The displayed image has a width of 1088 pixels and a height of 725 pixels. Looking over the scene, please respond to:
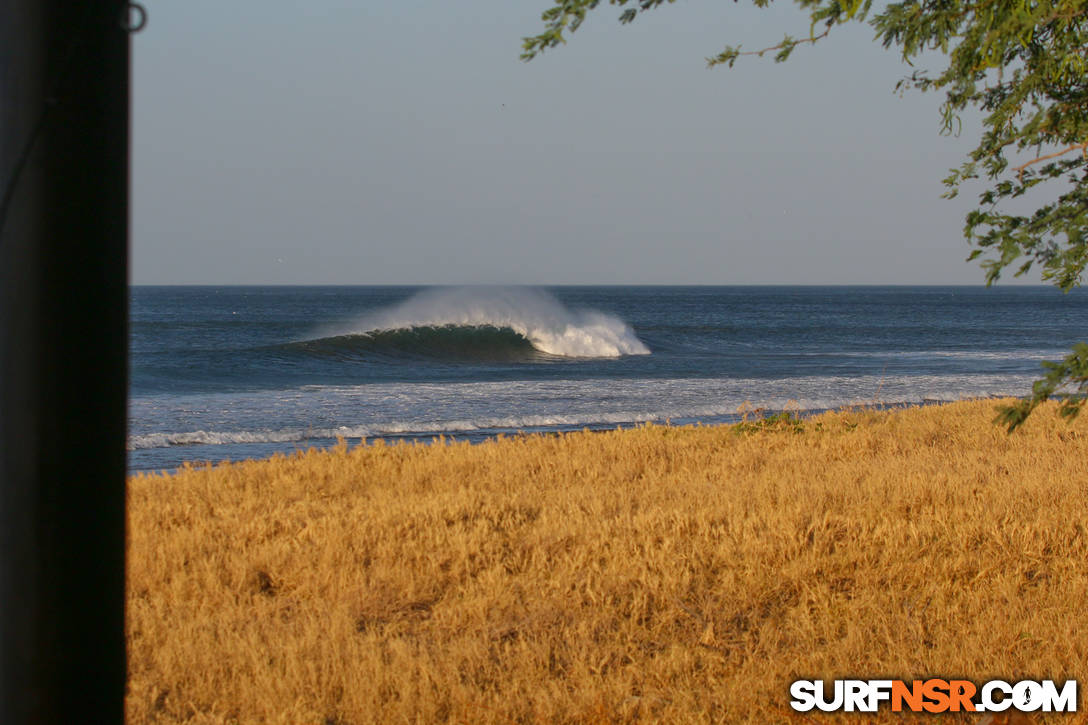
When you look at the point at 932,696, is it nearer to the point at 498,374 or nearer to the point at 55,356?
the point at 55,356

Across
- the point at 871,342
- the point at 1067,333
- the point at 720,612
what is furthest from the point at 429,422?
the point at 1067,333

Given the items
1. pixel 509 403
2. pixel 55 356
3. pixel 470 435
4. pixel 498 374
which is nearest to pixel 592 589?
pixel 55 356

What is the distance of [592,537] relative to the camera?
6.54m

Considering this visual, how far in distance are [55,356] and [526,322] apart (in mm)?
42048

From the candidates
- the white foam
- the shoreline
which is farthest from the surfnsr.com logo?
the white foam

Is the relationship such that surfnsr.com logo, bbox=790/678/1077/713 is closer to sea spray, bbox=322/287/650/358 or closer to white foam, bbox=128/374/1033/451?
white foam, bbox=128/374/1033/451

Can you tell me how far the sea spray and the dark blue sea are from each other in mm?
107

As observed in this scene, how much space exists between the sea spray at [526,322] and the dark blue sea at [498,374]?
107 mm

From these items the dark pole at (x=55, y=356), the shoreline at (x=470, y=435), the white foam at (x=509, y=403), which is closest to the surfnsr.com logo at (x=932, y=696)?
the dark pole at (x=55, y=356)

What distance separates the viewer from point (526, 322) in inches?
1722

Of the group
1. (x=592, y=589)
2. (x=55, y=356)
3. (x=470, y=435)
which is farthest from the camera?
(x=470, y=435)

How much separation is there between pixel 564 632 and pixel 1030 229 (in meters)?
3.05

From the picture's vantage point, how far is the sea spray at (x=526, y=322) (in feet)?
135

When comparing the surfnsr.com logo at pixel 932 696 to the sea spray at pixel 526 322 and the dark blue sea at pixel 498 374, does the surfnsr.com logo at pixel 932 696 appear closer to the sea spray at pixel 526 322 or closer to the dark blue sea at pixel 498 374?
the dark blue sea at pixel 498 374
